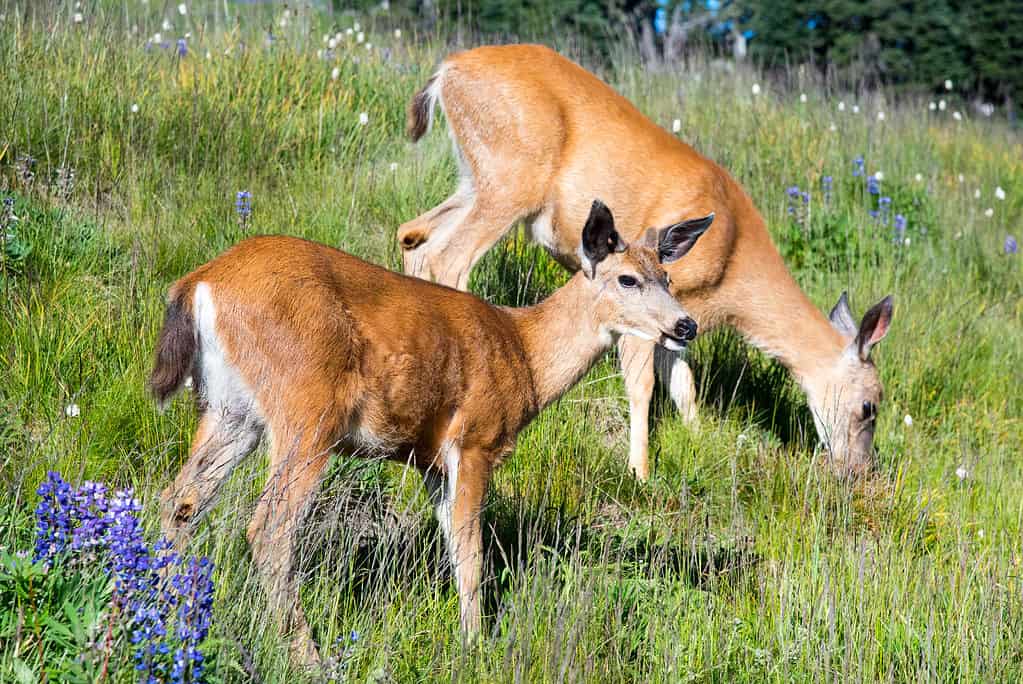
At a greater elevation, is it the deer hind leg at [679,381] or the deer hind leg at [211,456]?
the deer hind leg at [211,456]

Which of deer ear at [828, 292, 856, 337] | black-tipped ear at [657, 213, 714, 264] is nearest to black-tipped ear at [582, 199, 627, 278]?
black-tipped ear at [657, 213, 714, 264]

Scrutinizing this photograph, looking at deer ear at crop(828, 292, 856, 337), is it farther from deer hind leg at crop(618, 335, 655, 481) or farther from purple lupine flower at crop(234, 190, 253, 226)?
purple lupine flower at crop(234, 190, 253, 226)

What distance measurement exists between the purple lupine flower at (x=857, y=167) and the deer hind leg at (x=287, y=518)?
653cm

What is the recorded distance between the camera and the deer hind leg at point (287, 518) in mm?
3865

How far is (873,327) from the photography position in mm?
6949

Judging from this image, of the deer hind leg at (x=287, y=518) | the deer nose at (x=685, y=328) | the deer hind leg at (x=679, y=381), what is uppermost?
the deer nose at (x=685, y=328)

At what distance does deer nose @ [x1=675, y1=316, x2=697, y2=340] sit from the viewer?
5.04 meters

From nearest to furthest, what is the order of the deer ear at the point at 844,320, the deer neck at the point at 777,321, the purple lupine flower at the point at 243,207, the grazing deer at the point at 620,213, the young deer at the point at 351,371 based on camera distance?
the young deer at the point at 351,371, the purple lupine flower at the point at 243,207, the grazing deer at the point at 620,213, the deer neck at the point at 777,321, the deer ear at the point at 844,320

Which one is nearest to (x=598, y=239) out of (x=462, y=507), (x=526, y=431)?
(x=526, y=431)

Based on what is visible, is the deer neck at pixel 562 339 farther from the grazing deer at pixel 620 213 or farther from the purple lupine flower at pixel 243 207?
the purple lupine flower at pixel 243 207

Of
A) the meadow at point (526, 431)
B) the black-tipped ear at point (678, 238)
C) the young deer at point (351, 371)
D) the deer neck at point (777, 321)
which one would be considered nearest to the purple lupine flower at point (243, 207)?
the meadow at point (526, 431)

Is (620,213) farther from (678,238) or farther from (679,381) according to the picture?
(678,238)

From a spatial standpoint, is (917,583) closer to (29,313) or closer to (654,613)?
(654,613)

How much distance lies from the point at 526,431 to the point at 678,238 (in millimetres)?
1110
